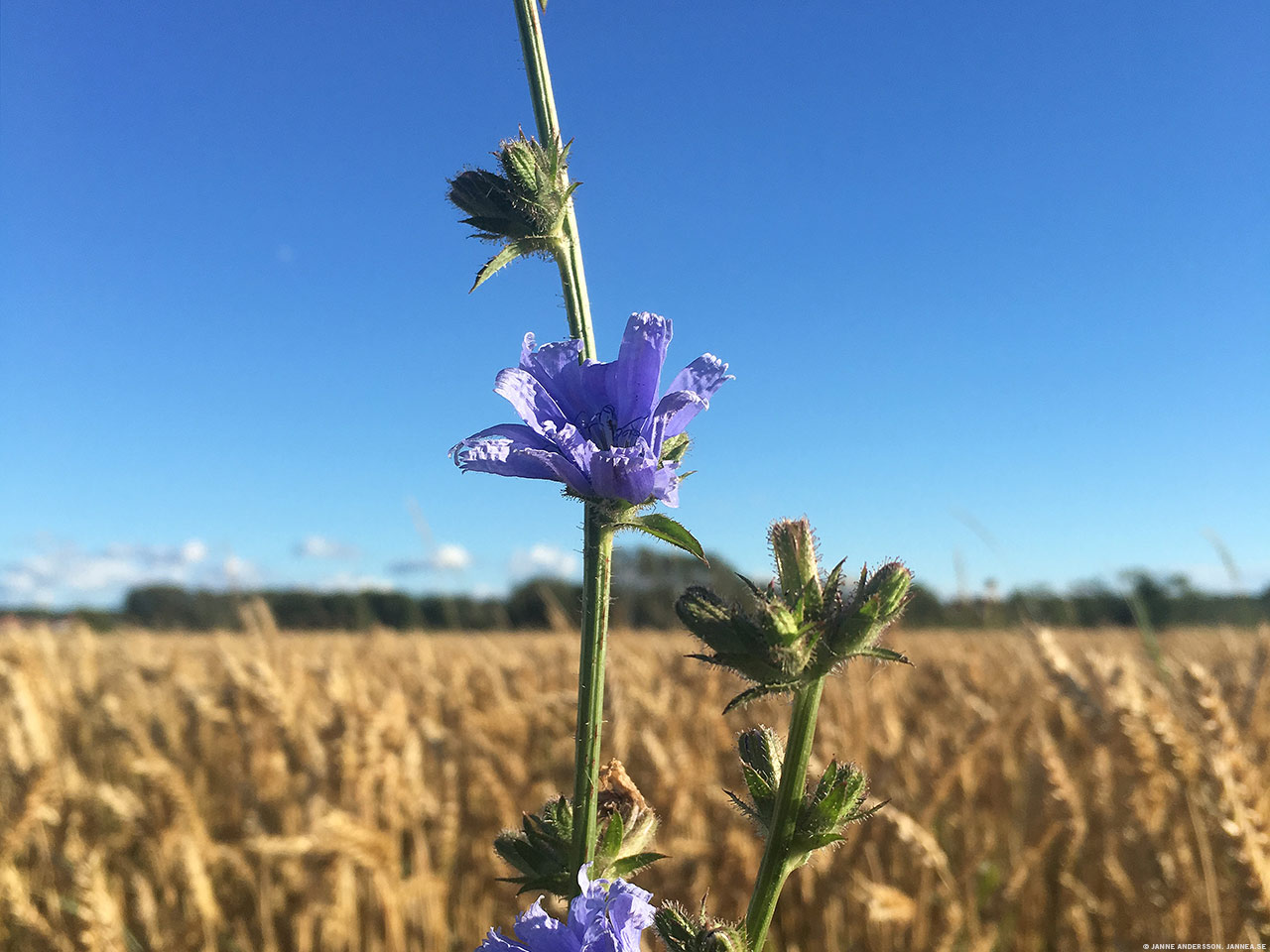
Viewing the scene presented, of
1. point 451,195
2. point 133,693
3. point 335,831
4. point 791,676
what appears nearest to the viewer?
point 791,676

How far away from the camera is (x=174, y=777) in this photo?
16.4 ft

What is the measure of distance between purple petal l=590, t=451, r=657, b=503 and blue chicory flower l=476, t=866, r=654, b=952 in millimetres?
448

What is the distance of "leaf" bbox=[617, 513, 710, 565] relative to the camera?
3.63ft

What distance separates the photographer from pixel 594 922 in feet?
3.20

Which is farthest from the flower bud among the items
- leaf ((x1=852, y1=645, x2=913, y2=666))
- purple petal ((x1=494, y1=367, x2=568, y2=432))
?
purple petal ((x1=494, y1=367, x2=568, y2=432))

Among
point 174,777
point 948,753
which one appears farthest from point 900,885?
point 174,777

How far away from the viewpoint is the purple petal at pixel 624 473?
1.14 m

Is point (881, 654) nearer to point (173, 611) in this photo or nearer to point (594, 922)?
point (594, 922)

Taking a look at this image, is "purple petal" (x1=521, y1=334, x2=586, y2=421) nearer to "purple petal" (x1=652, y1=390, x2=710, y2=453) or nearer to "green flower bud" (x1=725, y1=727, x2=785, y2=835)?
"purple petal" (x1=652, y1=390, x2=710, y2=453)

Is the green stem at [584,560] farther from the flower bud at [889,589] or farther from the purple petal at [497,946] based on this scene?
the flower bud at [889,589]

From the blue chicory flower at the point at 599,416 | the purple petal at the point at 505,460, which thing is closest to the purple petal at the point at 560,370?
the blue chicory flower at the point at 599,416

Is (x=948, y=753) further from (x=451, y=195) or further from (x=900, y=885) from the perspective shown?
(x=451, y=195)

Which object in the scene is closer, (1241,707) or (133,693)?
(1241,707)

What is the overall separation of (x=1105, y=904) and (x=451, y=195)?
4617mm
